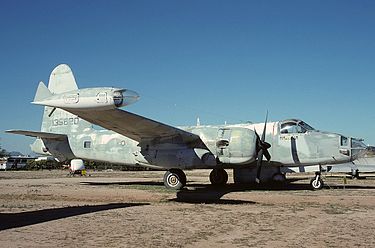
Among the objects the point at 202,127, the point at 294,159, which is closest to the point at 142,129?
the point at 202,127

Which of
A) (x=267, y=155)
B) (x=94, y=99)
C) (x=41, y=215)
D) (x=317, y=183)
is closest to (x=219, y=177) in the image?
(x=267, y=155)

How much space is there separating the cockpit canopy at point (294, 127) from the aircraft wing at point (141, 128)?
4.34 m

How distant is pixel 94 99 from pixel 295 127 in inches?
488

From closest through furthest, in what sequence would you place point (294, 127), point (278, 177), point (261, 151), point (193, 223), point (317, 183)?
point (193, 223) < point (261, 151) < point (294, 127) < point (317, 183) < point (278, 177)

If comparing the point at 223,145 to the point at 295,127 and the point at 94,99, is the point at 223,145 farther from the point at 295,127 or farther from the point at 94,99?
the point at 94,99

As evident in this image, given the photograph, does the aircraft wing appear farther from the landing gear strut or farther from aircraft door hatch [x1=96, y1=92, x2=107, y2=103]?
the landing gear strut

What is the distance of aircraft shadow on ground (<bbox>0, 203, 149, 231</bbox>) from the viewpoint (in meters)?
10.1

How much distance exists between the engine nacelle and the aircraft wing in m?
3.90

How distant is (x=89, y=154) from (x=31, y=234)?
15.5 m

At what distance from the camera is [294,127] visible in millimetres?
20438

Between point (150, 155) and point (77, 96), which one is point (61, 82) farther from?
point (77, 96)

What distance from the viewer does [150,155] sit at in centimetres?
2050

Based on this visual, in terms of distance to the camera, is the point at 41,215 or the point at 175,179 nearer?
the point at 41,215

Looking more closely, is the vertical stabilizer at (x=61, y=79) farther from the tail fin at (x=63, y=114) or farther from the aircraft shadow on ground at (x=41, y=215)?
the aircraft shadow on ground at (x=41, y=215)
